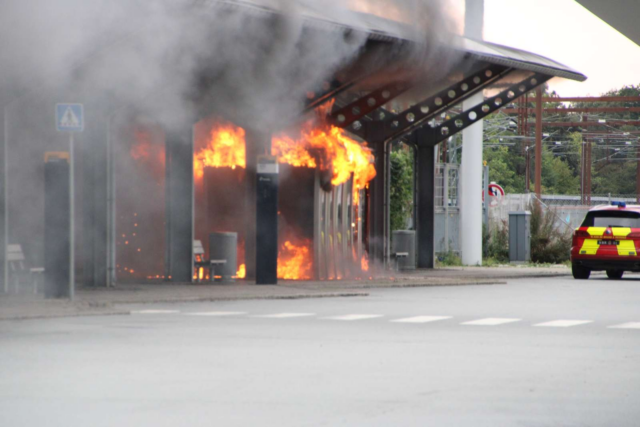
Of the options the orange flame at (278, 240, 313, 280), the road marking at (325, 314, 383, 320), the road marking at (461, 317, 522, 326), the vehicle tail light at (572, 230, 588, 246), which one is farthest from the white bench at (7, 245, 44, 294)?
the vehicle tail light at (572, 230, 588, 246)

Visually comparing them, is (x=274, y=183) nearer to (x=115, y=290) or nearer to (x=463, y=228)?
(x=115, y=290)

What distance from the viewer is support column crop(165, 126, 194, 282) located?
23.1 metres

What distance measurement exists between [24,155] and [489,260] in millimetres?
19811

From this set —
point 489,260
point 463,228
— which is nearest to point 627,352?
point 463,228

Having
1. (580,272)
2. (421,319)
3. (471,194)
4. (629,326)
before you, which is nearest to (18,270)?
(421,319)

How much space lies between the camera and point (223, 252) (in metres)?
23.8

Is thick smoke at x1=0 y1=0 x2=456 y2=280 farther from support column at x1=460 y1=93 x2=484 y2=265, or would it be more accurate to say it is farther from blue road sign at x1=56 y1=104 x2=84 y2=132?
support column at x1=460 y1=93 x2=484 y2=265

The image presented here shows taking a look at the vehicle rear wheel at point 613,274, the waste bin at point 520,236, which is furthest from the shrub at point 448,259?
the vehicle rear wheel at point 613,274

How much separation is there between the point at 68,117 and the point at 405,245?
608 inches

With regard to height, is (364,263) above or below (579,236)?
below

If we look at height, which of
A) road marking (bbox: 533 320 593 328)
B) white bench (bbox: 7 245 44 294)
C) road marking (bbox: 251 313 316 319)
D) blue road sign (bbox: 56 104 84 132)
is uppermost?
blue road sign (bbox: 56 104 84 132)

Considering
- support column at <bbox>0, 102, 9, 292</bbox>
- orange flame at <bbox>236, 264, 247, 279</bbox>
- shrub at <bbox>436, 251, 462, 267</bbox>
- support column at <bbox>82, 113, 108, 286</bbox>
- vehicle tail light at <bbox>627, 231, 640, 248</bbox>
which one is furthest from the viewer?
shrub at <bbox>436, 251, 462, 267</bbox>

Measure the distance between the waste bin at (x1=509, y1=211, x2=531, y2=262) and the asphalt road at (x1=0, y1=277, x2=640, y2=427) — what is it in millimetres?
18441

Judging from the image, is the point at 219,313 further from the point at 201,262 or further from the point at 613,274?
the point at 613,274
